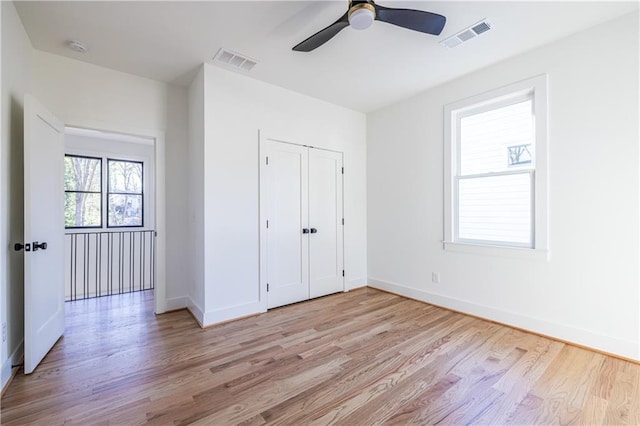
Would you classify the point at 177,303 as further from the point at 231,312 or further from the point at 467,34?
the point at 467,34

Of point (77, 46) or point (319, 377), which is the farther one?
point (77, 46)

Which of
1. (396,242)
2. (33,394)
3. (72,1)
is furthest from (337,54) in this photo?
(33,394)

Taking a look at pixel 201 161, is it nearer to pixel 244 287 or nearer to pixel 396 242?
pixel 244 287

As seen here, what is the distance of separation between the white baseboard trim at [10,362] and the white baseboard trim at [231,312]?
140cm

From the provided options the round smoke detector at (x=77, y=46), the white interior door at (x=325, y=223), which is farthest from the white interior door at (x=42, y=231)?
the white interior door at (x=325, y=223)

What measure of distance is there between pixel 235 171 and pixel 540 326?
357 cm

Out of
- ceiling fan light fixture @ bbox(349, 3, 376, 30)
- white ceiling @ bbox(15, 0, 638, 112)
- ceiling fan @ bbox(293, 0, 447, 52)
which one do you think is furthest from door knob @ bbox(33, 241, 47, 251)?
ceiling fan light fixture @ bbox(349, 3, 376, 30)

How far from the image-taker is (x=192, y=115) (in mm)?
3480

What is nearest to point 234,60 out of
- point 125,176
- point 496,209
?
point 496,209

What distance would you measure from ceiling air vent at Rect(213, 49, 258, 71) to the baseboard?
3.05 meters

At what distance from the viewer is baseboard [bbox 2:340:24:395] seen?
194cm

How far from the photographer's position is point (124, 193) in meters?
5.16

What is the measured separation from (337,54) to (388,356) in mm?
2891

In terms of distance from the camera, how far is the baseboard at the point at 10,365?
6.35ft
